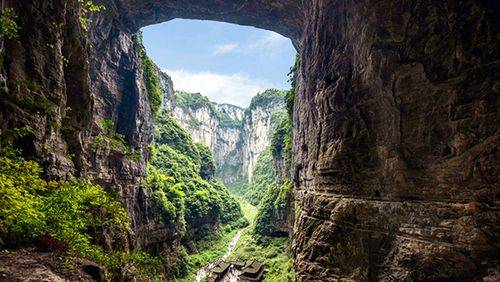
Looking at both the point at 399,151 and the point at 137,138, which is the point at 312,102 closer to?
the point at 399,151

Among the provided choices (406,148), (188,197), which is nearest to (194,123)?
(188,197)

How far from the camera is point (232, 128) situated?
5581 inches

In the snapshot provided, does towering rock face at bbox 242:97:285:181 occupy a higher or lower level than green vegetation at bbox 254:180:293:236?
higher

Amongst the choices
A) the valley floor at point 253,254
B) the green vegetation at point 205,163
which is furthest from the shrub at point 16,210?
the green vegetation at point 205,163

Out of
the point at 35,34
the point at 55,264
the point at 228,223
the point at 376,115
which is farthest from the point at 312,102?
the point at 228,223

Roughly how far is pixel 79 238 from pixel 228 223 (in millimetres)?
54142

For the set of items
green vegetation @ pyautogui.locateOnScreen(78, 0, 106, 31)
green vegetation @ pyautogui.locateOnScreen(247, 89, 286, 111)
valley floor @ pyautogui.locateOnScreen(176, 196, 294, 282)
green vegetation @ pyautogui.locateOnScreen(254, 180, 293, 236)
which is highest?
green vegetation @ pyautogui.locateOnScreen(247, 89, 286, 111)

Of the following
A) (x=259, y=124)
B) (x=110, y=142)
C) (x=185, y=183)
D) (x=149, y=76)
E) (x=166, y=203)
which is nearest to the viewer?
(x=110, y=142)

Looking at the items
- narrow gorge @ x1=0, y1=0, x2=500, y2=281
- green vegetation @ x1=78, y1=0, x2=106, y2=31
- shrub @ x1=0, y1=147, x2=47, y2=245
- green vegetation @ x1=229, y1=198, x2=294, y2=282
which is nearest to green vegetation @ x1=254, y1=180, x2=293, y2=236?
green vegetation @ x1=229, y1=198, x2=294, y2=282

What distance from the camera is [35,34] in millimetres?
8703

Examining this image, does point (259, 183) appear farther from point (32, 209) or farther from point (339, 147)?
point (32, 209)

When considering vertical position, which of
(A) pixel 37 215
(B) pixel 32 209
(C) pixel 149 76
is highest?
(C) pixel 149 76

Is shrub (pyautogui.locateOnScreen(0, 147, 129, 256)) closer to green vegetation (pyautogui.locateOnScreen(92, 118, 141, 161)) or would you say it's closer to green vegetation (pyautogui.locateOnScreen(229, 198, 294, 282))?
green vegetation (pyautogui.locateOnScreen(92, 118, 141, 161))

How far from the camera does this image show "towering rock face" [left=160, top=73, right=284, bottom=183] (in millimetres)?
114875
